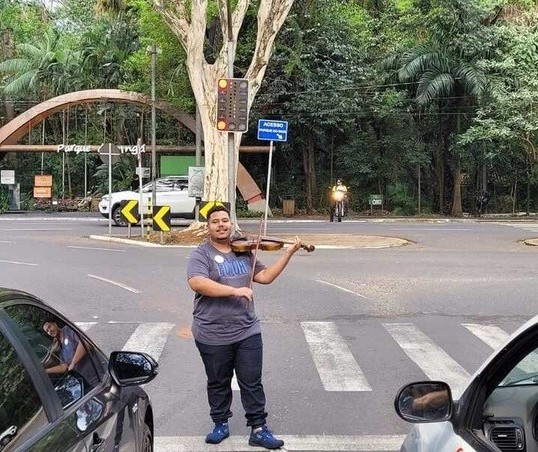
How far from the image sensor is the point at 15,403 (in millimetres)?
2219

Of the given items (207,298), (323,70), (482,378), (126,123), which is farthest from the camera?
(126,123)

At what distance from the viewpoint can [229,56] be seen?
645 inches

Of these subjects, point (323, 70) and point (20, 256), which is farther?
point (323, 70)

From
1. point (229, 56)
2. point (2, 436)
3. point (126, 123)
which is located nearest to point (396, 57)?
point (126, 123)

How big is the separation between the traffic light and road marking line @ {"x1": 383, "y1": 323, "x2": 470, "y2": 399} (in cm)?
785

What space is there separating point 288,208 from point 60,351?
30613 mm

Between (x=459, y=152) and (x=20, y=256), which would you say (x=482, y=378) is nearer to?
(x=20, y=256)

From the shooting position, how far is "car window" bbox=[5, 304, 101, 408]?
2627 mm

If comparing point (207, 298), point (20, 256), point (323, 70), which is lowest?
point (20, 256)

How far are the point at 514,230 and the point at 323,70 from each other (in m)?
12.7

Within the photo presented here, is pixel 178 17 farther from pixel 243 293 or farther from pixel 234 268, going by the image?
pixel 243 293

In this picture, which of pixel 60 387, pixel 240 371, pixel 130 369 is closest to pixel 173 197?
pixel 240 371

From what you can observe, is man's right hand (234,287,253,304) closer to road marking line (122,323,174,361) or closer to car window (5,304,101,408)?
car window (5,304,101,408)

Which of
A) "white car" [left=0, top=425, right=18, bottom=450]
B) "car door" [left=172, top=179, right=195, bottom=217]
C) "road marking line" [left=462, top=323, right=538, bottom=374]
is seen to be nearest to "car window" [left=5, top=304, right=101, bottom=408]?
"white car" [left=0, top=425, right=18, bottom=450]
